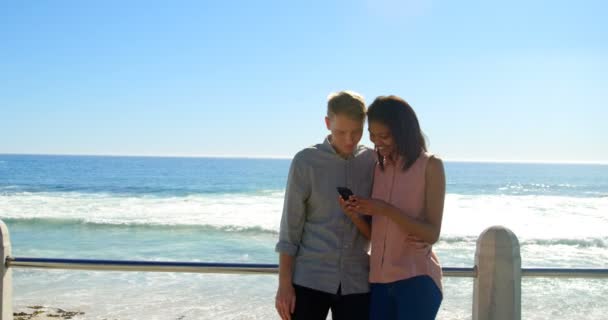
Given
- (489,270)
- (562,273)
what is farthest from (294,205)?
(562,273)

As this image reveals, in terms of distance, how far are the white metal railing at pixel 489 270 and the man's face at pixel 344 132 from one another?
2.60 feet

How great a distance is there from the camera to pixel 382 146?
7.70 ft

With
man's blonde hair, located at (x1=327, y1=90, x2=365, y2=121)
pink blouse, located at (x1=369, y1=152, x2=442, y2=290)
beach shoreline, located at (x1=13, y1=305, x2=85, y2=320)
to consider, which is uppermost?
man's blonde hair, located at (x1=327, y1=90, x2=365, y2=121)

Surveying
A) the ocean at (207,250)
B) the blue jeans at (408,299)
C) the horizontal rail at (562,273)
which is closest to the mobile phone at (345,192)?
the blue jeans at (408,299)

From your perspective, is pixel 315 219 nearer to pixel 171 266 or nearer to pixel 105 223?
pixel 171 266

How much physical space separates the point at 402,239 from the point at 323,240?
33 cm

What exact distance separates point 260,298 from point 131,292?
78.1 inches

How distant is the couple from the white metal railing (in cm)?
48

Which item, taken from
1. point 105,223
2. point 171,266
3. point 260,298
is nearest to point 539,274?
point 171,266

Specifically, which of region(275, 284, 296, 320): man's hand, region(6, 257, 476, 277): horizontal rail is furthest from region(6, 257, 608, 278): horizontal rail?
region(275, 284, 296, 320): man's hand

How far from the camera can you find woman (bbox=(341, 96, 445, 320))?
2281 millimetres

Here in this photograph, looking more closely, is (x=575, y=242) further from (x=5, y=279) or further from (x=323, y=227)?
(x=5, y=279)

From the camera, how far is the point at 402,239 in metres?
2.37

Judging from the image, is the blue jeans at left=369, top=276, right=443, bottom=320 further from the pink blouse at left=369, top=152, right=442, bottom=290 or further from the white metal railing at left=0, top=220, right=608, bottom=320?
the white metal railing at left=0, top=220, right=608, bottom=320
